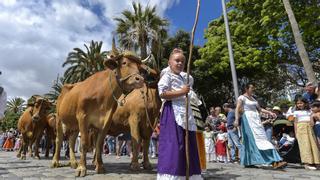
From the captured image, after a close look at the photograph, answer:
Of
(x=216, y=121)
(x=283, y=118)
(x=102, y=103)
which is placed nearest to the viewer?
(x=102, y=103)

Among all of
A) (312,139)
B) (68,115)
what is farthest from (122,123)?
(312,139)

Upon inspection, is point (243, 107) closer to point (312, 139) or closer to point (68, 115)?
point (312, 139)

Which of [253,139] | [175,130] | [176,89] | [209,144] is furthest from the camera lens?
[209,144]

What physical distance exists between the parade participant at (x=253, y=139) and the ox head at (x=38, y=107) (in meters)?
7.99

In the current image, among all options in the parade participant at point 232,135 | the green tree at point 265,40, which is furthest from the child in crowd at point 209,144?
the green tree at point 265,40

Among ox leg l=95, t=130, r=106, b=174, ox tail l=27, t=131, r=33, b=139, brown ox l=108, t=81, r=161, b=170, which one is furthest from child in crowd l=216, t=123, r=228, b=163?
ox tail l=27, t=131, r=33, b=139

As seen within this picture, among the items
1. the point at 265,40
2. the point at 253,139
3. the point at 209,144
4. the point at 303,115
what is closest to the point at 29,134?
the point at 209,144

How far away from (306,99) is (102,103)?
5673 mm

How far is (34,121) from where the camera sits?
13.9 metres

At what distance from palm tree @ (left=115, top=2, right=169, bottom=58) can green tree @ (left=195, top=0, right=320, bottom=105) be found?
4284 mm

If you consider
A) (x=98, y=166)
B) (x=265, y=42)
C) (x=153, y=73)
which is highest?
(x=265, y=42)

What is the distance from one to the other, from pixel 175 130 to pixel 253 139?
435 centimetres

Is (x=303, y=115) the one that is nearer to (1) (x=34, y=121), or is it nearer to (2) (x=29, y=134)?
(1) (x=34, y=121)

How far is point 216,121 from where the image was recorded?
13828 mm
